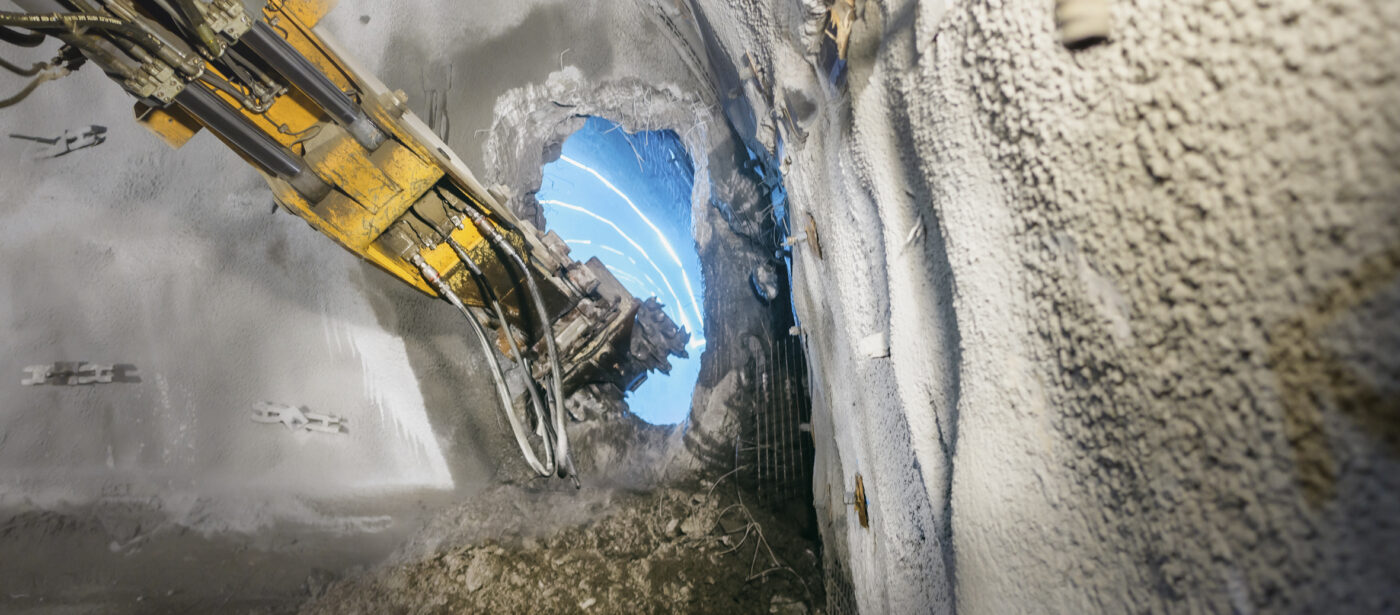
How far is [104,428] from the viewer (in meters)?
2.91

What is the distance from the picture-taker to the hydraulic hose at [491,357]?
2207 mm

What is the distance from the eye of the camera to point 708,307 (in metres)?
3.65

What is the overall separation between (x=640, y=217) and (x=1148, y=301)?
451 centimetres

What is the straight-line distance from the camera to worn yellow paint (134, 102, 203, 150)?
75.1 inches

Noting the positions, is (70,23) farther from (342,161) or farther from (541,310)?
(541,310)

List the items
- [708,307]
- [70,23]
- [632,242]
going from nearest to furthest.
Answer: [70,23]
[708,307]
[632,242]

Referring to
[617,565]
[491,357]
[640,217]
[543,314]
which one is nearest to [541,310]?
[543,314]

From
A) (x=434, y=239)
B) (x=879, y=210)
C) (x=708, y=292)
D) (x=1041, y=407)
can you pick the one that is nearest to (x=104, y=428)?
(x=434, y=239)

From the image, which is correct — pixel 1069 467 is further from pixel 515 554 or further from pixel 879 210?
pixel 515 554

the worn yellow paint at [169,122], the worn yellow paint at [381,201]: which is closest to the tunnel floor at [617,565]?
the worn yellow paint at [381,201]

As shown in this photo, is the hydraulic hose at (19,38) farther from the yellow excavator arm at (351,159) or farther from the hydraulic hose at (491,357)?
the hydraulic hose at (491,357)

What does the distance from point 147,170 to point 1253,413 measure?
448 centimetres

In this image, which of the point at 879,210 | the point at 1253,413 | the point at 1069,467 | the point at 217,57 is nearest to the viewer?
the point at 1253,413

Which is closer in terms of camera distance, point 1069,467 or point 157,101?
point 1069,467
